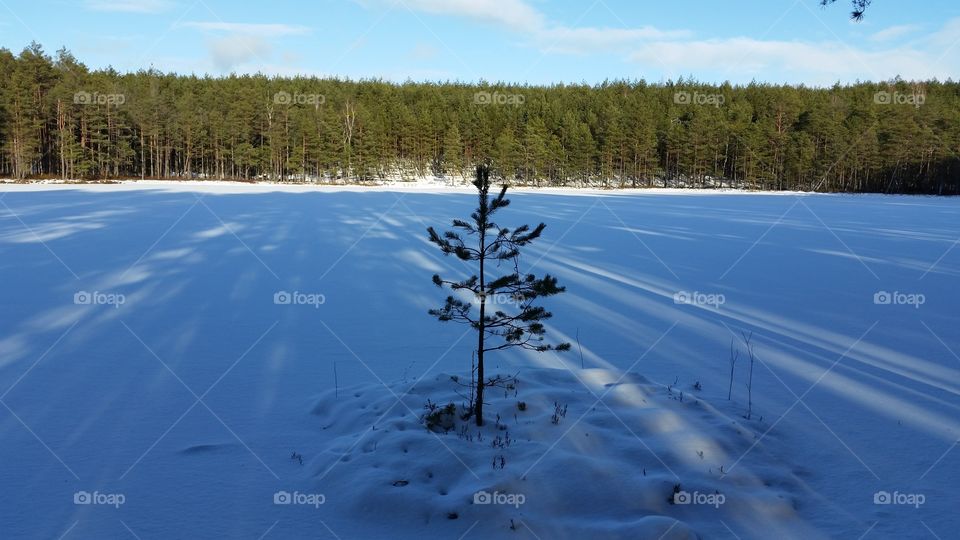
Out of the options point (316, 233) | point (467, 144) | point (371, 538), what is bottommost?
point (371, 538)

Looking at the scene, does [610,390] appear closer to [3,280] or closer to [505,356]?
[505,356]

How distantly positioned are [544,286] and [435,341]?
141 inches

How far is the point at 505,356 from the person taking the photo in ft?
26.1

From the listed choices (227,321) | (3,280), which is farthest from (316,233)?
(227,321)

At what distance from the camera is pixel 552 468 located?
15.4 feet
